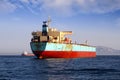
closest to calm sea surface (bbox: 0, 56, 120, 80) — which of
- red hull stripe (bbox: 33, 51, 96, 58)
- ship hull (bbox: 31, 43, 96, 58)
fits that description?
ship hull (bbox: 31, 43, 96, 58)

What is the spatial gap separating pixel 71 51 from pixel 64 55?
7.21 metres

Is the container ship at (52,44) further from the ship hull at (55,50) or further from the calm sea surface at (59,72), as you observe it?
the calm sea surface at (59,72)

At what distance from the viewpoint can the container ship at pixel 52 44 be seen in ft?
348

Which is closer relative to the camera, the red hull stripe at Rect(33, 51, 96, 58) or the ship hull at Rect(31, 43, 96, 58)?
the ship hull at Rect(31, 43, 96, 58)

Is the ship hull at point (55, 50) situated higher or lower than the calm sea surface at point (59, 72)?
higher

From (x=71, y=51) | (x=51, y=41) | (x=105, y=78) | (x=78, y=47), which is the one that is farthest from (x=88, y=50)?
(x=105, y=78)

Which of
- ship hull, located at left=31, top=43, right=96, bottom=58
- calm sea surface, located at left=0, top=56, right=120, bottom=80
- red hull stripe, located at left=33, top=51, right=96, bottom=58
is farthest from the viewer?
red hull stripe, located at left=33, top=51, right=96, bottom=58

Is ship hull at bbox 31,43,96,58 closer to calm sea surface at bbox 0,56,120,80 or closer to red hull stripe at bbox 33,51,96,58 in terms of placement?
red hull stripe at bbox 33,51,96,58

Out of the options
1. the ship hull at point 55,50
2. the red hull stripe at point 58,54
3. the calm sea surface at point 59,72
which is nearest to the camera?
the calm sea surface at point 59,72

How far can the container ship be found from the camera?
106 metres

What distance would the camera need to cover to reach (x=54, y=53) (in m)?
109

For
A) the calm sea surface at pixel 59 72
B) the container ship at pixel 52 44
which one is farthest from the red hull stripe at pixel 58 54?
the calm sea surface at pixel 59 72

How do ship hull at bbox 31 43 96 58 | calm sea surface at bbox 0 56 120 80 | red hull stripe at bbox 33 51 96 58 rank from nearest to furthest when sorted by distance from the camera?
calm sea surface at bbox 0 56 120 80 < ship hull at bbox 31 43 96 58 < red hull stripe at bbox 33 51 96 58

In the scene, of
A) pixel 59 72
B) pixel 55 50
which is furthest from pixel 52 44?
pixel 59 72
